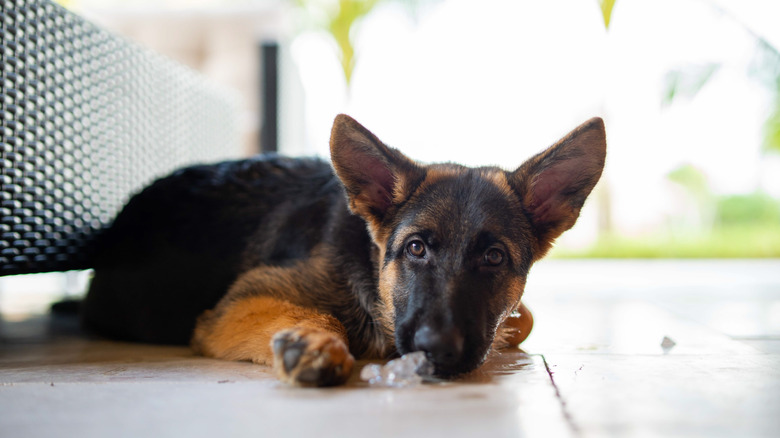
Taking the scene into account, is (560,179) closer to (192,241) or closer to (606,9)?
(192,241)

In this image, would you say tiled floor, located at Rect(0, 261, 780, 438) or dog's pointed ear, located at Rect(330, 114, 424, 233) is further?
dog's pointed ear, located at Rect(330, 114, 424, 233)

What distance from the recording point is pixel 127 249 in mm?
3133

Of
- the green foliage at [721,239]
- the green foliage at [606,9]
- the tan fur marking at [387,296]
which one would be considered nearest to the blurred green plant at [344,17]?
the green foliage at [606,9]

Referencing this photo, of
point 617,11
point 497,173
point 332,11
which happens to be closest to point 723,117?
point 617,11

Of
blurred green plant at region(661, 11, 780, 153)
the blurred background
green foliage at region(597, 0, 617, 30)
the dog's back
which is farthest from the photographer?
blurred green plant at region(661, 11, 780, 153)

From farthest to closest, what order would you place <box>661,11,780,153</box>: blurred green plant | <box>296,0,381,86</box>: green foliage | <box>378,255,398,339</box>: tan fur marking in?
<box>296,0,381,86</box>: green foliage
<box>661,11,780,153</box>: blurred green plant
<box>378,255,398,339</box>: tan fur marking

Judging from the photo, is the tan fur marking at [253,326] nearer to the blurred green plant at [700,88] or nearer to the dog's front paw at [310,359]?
the dog's front paw at [310,359]

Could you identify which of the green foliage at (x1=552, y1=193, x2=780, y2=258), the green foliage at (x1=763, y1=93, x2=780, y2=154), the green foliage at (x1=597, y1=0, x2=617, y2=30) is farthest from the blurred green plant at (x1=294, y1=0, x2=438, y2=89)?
the green foliage at (x1=763, y1=93, x2=780, y2=154)

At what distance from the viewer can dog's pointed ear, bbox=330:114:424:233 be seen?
2.45m

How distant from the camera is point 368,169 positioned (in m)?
2.56

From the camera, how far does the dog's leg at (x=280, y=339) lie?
1896 millimetres

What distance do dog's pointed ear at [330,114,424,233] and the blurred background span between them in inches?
239

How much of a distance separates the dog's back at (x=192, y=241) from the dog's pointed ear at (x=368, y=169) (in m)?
0.37

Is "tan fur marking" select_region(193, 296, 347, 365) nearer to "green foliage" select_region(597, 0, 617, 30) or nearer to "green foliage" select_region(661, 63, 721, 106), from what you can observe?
"green foliage" select_region(597, 0, 617, 30)
